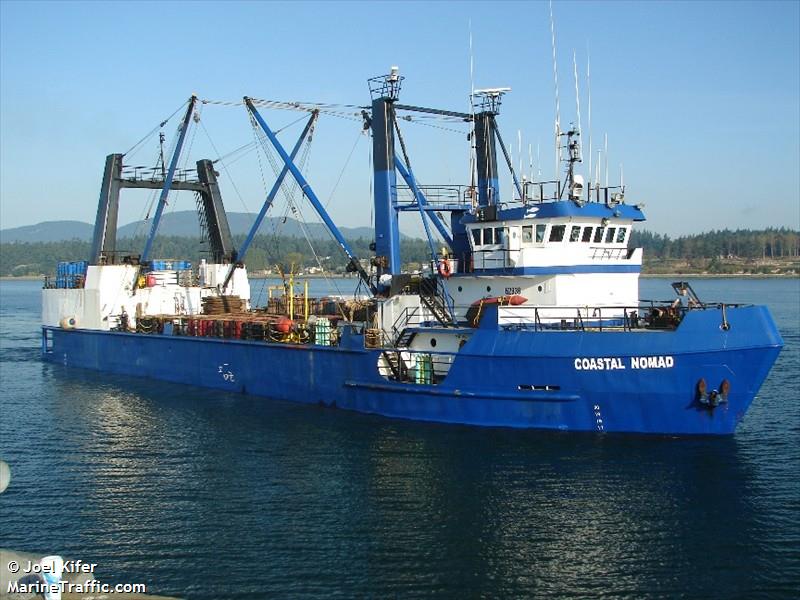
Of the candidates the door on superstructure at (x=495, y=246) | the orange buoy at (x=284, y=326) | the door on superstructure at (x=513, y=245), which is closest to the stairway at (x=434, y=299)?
the door on superstructure at (x=495, y=246)

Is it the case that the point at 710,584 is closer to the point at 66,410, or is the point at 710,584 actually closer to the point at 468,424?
the point at 468,424

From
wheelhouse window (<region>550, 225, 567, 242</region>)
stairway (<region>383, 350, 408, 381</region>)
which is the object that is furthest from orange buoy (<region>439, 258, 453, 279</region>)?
wheelhouse window (<region>550, 225, 567, 242</region>)

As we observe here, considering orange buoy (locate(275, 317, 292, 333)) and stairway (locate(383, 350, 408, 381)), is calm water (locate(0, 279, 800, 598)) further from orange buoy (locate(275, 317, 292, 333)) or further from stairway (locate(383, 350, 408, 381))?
orange buoy (locate(275, 317, 292, 333))

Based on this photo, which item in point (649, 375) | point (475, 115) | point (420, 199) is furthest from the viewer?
point (475, 115)

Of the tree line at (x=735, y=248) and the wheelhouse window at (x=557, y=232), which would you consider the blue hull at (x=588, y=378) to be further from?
the tree line at (x=735, y=248)

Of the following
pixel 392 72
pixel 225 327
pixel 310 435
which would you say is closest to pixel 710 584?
pixel 310 435

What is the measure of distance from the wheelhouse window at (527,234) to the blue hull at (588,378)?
2.94 m

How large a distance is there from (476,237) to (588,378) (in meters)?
5.79

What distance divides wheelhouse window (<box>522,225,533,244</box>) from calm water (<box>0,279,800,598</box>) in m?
5.33

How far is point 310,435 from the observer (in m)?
22.5

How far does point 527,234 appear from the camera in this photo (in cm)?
2277

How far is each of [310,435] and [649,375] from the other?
29.8 ft

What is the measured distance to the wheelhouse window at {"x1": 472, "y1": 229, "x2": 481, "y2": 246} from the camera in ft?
78.2

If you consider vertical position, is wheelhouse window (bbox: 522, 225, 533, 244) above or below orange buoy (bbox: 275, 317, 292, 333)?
above
